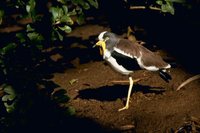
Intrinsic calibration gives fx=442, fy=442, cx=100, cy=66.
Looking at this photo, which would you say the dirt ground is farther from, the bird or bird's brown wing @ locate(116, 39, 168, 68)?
bird's brown wing @ locate(116, 39, 168, 68)

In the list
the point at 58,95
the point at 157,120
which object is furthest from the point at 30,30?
the point at 157,120

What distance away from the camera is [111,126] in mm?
4801

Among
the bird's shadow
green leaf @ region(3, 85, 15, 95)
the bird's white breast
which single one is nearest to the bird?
Result: the bird's white breast

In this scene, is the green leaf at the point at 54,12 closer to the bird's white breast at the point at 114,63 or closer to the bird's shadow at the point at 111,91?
the bird's white breast at the point at 114,63

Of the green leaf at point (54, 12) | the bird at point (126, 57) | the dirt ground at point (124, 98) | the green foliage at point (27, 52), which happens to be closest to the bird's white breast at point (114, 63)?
the bird at point (126, 57)

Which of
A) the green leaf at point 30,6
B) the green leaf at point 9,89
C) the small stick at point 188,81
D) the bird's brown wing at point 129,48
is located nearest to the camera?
the green leaf at point 30,6

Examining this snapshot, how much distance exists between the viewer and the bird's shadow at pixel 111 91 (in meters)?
5.44

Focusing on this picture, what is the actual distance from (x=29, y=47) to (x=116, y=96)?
77.6 inches

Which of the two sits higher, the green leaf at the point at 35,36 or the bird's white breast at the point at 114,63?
the green leaf at the point at 35,36

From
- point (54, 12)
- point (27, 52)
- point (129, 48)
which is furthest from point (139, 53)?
point (27, 52)

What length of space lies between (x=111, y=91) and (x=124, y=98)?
26 centimetres

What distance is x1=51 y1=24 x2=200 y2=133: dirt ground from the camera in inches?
187

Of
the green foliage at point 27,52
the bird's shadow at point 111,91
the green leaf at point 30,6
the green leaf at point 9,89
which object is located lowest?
the bird's shadow at point 111,91

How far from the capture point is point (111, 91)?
5594 millimetres
